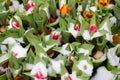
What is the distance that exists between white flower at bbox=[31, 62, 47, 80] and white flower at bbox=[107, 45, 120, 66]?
0.80ft

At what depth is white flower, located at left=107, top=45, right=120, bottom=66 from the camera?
103 cm

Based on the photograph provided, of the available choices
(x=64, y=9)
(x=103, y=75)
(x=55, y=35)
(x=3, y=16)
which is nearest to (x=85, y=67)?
(x=103, y=75)

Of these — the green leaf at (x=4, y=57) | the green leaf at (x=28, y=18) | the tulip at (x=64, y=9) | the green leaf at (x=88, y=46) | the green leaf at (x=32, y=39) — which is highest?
the tulip at (x=64, y=9)

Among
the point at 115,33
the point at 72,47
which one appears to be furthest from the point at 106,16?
the point at 72,47

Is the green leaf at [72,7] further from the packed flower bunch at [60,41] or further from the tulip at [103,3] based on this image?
the tulip at [103,3]

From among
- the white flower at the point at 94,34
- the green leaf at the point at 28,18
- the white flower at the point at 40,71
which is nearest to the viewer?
the white flower at the point at 40,71

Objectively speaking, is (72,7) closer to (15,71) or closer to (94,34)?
(94,34)

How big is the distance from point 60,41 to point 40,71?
218 mm

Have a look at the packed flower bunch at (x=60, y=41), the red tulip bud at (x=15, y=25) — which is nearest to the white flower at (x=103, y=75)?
the packed flower bunch at (x=60, y=41)

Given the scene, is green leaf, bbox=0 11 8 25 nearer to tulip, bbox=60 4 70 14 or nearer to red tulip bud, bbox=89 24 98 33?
tulip, bbox=60 4 70 14

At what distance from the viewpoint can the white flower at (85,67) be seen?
97 cm

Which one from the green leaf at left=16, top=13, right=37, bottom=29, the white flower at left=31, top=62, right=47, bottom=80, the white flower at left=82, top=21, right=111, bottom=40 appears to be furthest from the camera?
the green leaf at left=16, top=13, right=37, bottom=29

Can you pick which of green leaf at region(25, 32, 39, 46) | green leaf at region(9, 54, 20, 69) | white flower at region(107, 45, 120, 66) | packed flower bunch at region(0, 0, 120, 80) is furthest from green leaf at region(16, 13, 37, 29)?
white flower at region(107, 45, 120, 66)

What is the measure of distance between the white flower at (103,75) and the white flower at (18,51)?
26 cm
